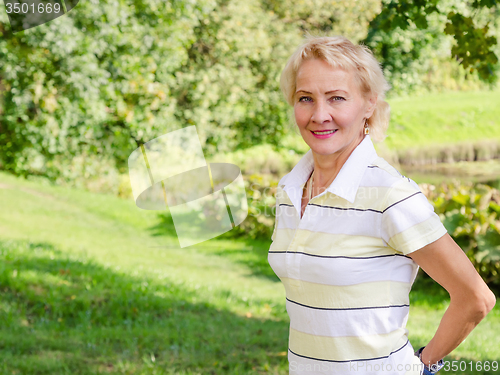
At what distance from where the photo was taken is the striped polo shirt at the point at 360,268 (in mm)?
1435

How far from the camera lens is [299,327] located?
1.60 m

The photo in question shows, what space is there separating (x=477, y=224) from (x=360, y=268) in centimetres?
512

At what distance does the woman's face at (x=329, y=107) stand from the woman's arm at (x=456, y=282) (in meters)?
0.44

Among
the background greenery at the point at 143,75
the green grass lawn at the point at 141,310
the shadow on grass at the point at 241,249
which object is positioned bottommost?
the shadow on grass at the point at 241,249

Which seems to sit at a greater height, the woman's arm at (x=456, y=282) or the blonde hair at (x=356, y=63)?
the blonde hair at (x=356, y=63)

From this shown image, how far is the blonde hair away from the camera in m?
1.59

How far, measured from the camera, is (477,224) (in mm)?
5980

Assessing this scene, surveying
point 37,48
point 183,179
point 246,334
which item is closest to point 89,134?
point 37,48

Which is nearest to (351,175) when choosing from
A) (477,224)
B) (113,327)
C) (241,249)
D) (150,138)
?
(113,327)

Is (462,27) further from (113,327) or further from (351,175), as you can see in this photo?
(113,327)

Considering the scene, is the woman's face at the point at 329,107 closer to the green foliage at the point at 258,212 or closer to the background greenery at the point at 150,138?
the background greenery at the point at 150,138

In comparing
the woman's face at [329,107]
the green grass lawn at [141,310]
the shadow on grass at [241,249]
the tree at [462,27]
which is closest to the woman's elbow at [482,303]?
the woman's face at [329,107]

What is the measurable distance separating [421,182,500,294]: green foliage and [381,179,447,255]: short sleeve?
480cm

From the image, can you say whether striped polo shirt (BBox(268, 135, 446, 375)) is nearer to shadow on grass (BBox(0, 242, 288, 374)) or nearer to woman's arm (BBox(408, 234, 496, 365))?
woman's arm (BBox(408, 234, 496, 365))
